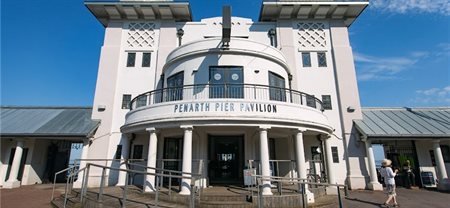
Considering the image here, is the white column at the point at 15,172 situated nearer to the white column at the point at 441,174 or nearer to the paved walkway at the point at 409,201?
the paved walkway at the point at 409,201

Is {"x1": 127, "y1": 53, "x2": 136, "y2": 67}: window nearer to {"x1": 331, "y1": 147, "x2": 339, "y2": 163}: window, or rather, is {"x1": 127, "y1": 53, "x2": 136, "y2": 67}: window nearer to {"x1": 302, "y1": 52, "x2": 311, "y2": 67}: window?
{"x1": 302, "y1": 52, "x2": 311, "y2": 67}: window

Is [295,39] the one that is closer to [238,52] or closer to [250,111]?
[238,52]

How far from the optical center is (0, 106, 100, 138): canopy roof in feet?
46.6

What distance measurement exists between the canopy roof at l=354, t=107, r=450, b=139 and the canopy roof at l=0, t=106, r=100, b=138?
17158mm

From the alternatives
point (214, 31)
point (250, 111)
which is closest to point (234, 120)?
point (250, 111)

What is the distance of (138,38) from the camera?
17.3m

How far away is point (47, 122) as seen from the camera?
50.8 feet

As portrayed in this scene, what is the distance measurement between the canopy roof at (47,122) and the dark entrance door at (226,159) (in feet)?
25.7

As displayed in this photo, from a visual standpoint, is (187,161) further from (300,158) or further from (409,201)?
(409,201)

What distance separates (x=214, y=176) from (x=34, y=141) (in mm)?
12845

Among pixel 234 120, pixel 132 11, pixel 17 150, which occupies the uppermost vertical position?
pixel 132 11

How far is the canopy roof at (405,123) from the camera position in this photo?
1380cm

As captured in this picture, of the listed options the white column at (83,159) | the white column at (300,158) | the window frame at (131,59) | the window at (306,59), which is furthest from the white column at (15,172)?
the window at (306,59)

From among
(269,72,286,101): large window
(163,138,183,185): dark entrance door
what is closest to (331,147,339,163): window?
(269,72,286,101): large window
